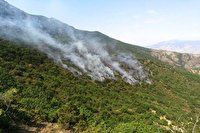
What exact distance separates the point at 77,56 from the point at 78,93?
26553 millimetres

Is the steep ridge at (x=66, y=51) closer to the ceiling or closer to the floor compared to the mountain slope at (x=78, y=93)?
closer to the ceiling

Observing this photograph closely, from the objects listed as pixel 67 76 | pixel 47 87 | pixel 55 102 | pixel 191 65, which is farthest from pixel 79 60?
pixel 191 65

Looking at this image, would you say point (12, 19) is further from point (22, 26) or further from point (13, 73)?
point (13, 73)

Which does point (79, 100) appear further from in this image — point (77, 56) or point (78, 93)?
point (77, 56)

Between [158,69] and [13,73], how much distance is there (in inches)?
2034

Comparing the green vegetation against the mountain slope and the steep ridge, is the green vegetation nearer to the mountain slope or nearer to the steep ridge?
the mountain slope

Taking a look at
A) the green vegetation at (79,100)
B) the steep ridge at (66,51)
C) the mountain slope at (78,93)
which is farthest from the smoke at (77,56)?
the green vegetation at (79,100)

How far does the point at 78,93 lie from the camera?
57344mm

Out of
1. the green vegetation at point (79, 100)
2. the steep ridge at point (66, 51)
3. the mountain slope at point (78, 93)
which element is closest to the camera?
the green vegetation at point (79, 100)

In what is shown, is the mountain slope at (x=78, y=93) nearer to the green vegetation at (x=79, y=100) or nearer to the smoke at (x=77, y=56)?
the green vegetation at (x=79, y=100)

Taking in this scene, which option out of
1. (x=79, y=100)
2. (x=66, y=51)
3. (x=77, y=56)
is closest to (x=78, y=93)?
A: (x=79, y=100)

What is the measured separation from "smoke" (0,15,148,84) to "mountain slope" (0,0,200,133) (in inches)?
14.8

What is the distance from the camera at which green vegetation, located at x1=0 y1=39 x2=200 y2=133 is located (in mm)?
45406

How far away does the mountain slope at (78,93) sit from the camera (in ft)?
150
